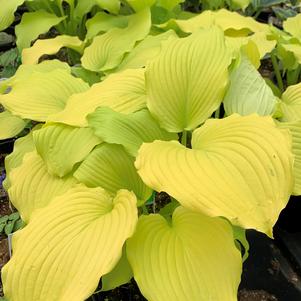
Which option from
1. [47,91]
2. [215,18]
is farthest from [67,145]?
[215,18]

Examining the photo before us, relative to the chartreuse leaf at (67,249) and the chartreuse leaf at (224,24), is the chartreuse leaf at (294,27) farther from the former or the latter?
the chartreuse leaf at (67,249)

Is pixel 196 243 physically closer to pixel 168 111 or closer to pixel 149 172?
pixel 149 172

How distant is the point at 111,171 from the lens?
0.96m

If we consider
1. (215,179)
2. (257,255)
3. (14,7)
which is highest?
(215,179)

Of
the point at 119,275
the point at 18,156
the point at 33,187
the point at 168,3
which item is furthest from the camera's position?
the point at 168,3

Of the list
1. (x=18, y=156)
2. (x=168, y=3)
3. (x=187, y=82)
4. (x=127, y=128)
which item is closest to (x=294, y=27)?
(x=168, y=3)

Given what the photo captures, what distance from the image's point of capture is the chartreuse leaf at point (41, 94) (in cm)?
118

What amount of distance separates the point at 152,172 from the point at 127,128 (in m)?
0.27

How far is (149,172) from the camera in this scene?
752 millimetres

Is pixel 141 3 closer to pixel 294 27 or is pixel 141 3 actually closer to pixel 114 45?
pixel 114 45

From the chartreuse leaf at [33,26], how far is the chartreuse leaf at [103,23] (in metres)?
0.17

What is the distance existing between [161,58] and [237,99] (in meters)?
0.21

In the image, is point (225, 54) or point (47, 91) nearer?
point (225, 54)

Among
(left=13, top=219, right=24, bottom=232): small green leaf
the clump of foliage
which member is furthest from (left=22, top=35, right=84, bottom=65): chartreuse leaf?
(left=13, top=219, right=24, bottom=232): small green leaf
